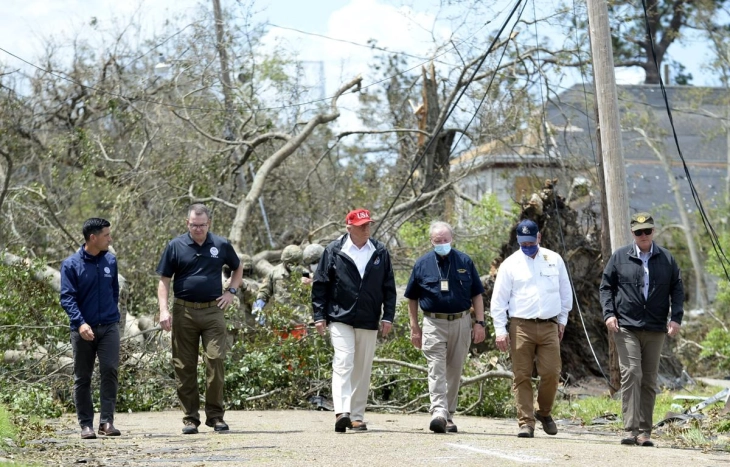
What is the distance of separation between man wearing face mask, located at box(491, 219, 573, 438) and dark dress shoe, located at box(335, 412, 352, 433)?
4.78ft

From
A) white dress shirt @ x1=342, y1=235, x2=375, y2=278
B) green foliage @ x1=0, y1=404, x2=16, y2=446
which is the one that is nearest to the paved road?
green foliage @ x1=0, y1=404, x2=16, y2=446

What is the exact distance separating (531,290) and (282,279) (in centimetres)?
475

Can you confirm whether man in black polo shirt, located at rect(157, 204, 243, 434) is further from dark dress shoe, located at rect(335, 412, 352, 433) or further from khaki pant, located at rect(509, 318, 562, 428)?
khaki pant, located at rect(509, 318, 562, 428)

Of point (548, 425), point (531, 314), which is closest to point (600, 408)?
point (548, 425)

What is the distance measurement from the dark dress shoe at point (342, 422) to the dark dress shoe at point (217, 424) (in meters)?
1.03

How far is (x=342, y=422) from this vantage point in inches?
352

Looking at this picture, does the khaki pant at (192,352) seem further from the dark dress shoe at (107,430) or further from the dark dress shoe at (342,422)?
the dark dress shoe at (342,422)

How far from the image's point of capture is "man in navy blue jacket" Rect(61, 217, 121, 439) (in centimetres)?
888

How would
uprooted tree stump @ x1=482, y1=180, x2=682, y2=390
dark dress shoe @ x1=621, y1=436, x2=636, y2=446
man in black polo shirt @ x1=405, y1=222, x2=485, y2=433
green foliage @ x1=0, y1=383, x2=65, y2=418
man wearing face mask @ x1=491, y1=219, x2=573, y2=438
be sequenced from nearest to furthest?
dark dress shoe @ x1=621, y1=436, x2=636, y2=446 → man wearing face mask @ x1=491, y1=219, x2=573, y2=438 → man in black polo shirt @ x1=405, y1=222, x2=485, y2=433 → green foliage @ x1=0, y1=383, x2=65, y2=418 → uprooted tree stump @ x1=482, y1=180, x2=682, y2=390

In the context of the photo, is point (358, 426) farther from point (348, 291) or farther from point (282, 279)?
point (282, 279)

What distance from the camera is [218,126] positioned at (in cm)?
1948

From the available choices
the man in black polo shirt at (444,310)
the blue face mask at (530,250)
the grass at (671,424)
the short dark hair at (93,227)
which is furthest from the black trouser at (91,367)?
the grass at (671,424)

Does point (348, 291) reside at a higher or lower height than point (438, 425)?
higher

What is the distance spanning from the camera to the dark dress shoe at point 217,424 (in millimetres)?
9227
